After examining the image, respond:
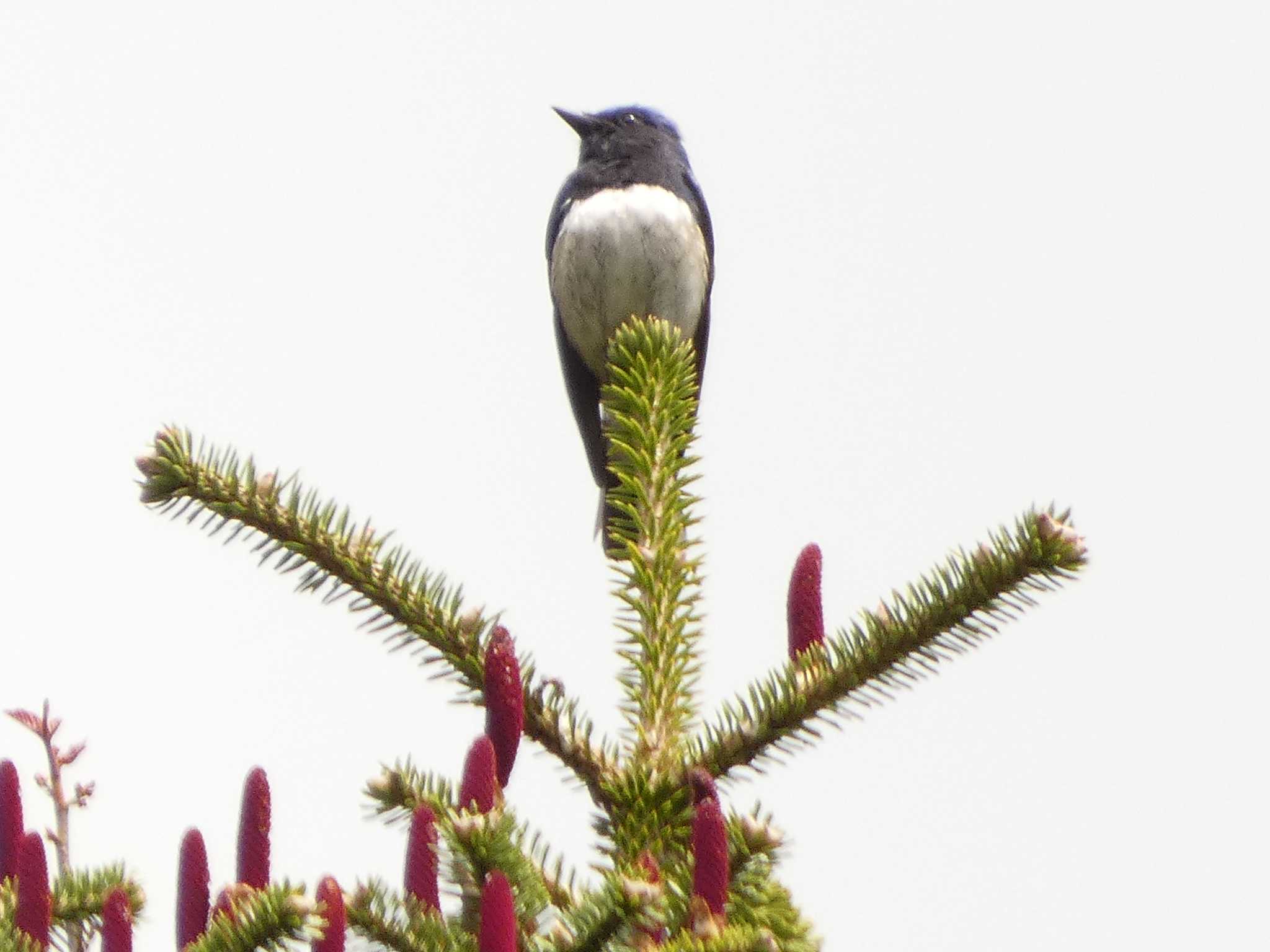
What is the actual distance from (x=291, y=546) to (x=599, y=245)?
3928 millimetres

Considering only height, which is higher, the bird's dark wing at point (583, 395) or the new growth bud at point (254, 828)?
the bird's dark wing at point (583, 395)

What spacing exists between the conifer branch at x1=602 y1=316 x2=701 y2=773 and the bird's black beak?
398 cm

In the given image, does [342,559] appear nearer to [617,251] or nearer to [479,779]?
[479,779]

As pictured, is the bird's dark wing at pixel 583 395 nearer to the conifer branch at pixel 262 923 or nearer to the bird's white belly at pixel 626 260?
the bird's white belly at pixel 626 260

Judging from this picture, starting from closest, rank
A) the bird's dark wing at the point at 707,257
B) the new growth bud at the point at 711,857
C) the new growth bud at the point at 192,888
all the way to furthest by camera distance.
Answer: the new growth bud at the point at 711,857, the new growth bud at the point at 192,888, the bird's dark wing at the point at 707,257

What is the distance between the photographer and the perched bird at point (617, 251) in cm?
577

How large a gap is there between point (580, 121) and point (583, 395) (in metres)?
1.20

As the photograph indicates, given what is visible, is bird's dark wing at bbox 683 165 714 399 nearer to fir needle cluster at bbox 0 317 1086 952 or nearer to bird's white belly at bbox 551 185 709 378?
bird's white belly at bbox 551 185 709 378

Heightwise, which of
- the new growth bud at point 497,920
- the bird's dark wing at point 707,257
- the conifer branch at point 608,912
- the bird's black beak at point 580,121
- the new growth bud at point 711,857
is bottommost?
the new growth bud at point 497,920

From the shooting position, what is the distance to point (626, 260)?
5.73m

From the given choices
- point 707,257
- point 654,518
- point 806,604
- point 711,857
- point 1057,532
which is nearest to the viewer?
point 711,857

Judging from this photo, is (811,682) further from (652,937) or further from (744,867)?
(652,937)

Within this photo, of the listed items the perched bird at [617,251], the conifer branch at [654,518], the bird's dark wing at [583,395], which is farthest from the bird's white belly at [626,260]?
the conifer branch at [654,518]

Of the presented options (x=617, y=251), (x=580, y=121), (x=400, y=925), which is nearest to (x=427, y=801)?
(x=400, y=925)
